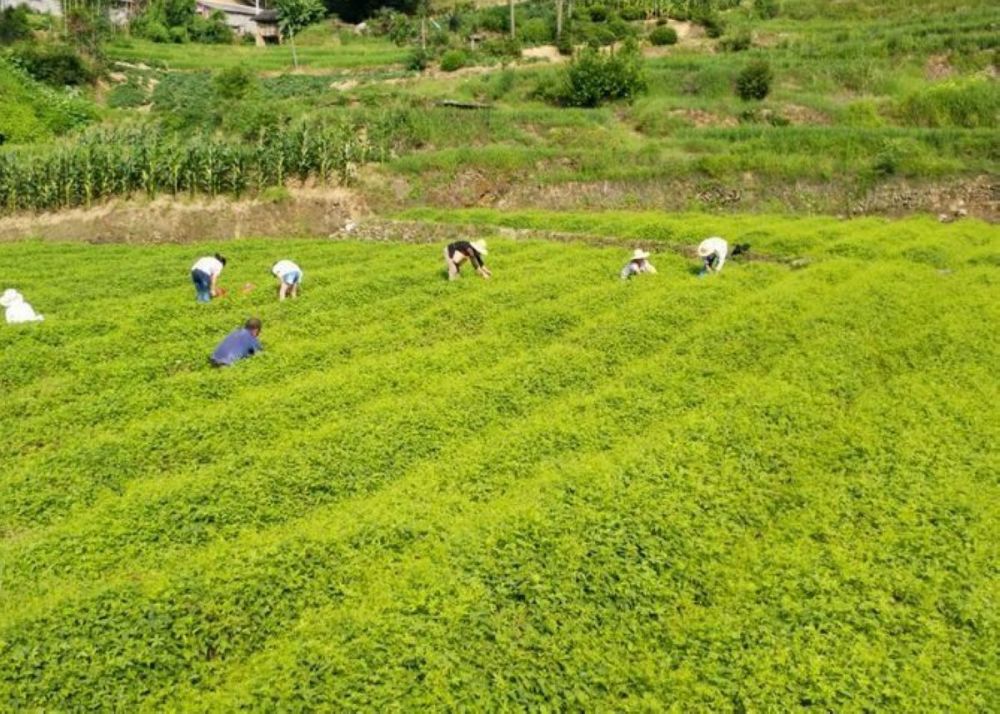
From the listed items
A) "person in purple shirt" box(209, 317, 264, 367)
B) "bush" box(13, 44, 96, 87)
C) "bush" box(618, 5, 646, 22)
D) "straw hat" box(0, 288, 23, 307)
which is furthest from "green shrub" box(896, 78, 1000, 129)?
"bush" box(13, 44, 96, 87)

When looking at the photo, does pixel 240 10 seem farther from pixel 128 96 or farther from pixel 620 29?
pixel 620 29

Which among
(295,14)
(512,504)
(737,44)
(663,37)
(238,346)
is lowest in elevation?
(512,504)

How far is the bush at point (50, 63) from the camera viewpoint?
53.7 m

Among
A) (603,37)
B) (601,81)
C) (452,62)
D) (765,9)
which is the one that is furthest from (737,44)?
(452,62)

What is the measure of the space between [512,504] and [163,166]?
96.9 feet

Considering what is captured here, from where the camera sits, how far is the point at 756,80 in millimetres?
43000

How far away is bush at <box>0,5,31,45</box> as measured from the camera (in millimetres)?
61656

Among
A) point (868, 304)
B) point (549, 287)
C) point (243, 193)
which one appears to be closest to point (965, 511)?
point (868, 304)

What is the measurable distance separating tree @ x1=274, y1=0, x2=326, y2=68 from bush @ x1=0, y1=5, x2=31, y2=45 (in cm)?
2120

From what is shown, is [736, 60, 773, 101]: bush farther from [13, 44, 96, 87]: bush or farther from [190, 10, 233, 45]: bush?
[190, 10, 233, 45]: bush

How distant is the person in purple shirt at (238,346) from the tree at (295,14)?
57911 mm

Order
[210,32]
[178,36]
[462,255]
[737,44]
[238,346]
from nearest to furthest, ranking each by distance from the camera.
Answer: [238,346]
[462,255]
[737,44]
[178,36]
[210,32]

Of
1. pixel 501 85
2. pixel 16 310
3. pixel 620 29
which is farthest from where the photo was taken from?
pixel 620 29

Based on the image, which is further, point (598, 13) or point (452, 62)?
point (598, 13)
